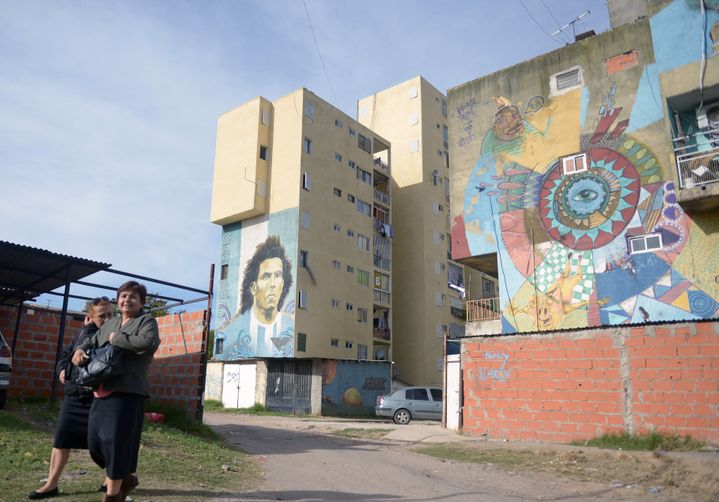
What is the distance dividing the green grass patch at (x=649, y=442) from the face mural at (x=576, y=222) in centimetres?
670

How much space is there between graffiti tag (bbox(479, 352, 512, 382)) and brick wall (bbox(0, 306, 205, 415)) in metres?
7.23

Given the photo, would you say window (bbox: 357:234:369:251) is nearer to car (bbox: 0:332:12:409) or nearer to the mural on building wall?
the mural on building wall

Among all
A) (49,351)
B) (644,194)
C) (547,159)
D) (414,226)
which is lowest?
(49,351)

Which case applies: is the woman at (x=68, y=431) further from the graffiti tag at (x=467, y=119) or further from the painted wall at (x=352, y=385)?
the painted wall at (x=352, y=385)

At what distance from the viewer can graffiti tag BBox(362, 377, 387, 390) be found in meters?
34.2

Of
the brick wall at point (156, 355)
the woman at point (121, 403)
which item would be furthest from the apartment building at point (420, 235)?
the woman at point (121, 403)

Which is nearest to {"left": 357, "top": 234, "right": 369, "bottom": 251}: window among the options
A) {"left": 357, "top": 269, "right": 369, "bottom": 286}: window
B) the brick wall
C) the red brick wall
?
{"left": 357, "top": 269, "right": 369, "bottom": 286}: window

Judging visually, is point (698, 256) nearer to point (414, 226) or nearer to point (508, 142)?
point (508, 142)

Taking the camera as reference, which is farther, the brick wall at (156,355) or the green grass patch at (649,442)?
the brick wall at (156,355)

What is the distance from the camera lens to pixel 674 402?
38.0ft

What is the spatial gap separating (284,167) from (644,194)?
22.4m

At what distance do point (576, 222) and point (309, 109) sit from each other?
21.5 m

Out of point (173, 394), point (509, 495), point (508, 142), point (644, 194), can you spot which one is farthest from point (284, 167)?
point (509, 495)

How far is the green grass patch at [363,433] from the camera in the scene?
16.0m
